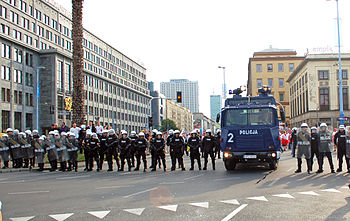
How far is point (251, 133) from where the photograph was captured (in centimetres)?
1619

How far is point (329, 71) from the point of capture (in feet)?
213

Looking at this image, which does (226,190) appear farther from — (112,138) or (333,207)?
(112,138)

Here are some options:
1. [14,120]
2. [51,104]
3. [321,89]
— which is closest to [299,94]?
[321,89]

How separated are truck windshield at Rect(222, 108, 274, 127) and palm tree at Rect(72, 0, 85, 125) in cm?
1087

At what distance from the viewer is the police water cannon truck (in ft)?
52.7

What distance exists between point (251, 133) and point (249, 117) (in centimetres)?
77

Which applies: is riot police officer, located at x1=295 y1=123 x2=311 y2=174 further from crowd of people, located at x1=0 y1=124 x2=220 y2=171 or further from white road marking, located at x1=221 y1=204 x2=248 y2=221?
white road marking, located at x1=221 y1=204 x2=248 y2=221

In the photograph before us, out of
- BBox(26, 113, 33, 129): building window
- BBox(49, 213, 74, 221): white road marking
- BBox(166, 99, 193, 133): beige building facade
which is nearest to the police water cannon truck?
BBox(49, 213, 74, 221): white road marking

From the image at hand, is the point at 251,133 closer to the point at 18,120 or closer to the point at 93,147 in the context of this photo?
the point at 93,147

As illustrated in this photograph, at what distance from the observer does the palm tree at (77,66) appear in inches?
961

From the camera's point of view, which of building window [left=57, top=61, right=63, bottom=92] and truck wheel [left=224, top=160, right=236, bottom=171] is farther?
building window [left=57, top=61, right=63, bottom=92]

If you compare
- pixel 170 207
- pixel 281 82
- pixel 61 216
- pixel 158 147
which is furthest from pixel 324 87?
pixel 61 216

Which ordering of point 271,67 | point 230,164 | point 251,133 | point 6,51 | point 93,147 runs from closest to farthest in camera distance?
point 251,133, point 230,164, point 93,147, point 6,51, point 271,67

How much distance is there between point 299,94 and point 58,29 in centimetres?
4504
